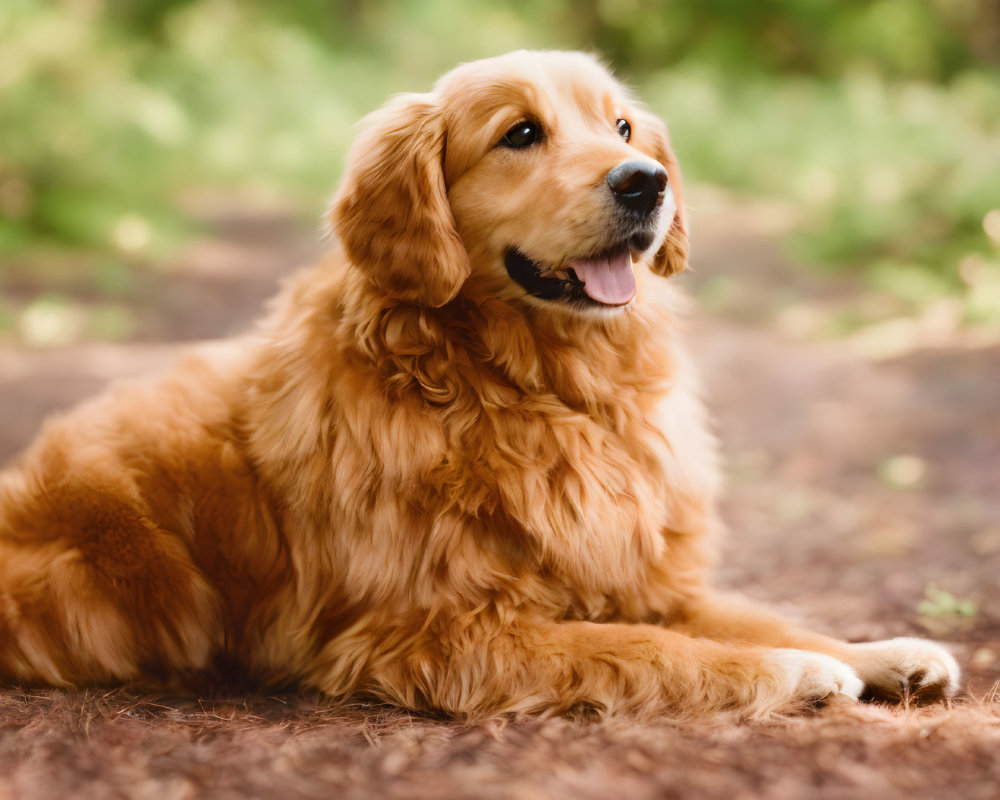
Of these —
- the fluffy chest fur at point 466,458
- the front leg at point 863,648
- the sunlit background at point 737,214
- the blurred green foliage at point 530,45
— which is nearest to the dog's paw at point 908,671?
the front leg at point 863,648

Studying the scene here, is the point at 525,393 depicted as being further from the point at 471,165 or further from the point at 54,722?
the point at 54,722

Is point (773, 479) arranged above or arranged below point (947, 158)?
below

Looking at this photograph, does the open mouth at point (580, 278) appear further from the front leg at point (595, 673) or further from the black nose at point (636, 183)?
the front leg at point (595, 673)

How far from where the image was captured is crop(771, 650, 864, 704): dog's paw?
96.2 inches

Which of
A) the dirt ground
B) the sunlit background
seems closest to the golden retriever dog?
the dirt ground

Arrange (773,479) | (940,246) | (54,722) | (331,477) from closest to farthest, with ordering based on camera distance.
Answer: (54,722), (331,477), (773,479), (940,246)

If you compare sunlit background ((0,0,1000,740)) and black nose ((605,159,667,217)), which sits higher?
sunlit background ((0,0,1000,740))

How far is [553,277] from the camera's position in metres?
2.75

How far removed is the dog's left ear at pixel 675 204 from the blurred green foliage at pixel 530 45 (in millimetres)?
3927

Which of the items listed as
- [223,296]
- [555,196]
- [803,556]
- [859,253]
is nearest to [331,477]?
[555,196]

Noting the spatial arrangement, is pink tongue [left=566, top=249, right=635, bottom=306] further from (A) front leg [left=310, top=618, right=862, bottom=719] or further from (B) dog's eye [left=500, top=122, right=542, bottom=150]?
(A) front leg [left=310, top=618, right=862, bottom=719]

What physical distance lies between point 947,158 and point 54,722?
27.5 feet

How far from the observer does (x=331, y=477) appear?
2781 mm

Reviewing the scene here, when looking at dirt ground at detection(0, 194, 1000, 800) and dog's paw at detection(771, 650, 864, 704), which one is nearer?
dirt ground at detection(0, 194, 1000, 800)
